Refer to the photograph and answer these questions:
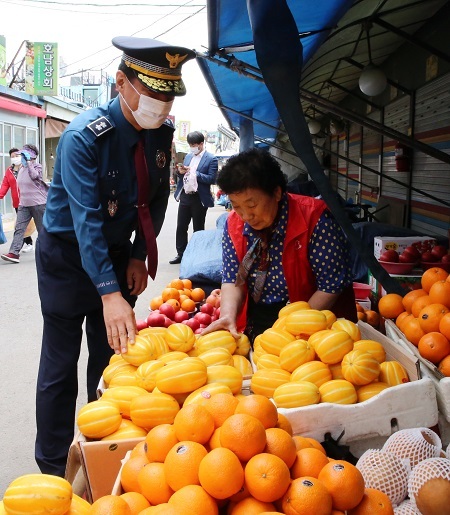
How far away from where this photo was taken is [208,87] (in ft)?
21.2

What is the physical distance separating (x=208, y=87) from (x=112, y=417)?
5.33 m

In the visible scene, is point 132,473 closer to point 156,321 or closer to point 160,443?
point 160,443

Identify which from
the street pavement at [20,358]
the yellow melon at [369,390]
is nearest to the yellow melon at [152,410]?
the yellow melon at [369,390]

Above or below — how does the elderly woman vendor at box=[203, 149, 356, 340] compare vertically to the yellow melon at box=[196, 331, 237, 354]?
above

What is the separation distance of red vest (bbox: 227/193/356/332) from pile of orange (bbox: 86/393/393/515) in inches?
56.5

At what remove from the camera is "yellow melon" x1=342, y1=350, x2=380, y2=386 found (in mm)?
1886

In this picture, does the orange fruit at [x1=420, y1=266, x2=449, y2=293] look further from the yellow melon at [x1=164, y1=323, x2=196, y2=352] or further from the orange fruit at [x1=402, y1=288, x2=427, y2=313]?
the yellow melon at [x1=164, y1=323, x2=196, y2=352]

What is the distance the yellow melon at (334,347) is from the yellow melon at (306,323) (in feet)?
0.52

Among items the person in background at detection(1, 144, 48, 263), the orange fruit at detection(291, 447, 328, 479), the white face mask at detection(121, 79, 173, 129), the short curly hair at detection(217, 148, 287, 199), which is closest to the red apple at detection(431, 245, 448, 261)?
the short curly hair at detection(217, 148, 287, 199)

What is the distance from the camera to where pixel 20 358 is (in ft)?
16.6

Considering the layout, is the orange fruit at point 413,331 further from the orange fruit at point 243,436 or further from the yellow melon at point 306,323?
the orange fruit at point 243,436

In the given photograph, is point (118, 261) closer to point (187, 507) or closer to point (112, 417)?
point (112, 417)

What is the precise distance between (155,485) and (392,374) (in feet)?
3.30

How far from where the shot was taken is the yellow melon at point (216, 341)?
2365 millimetres
